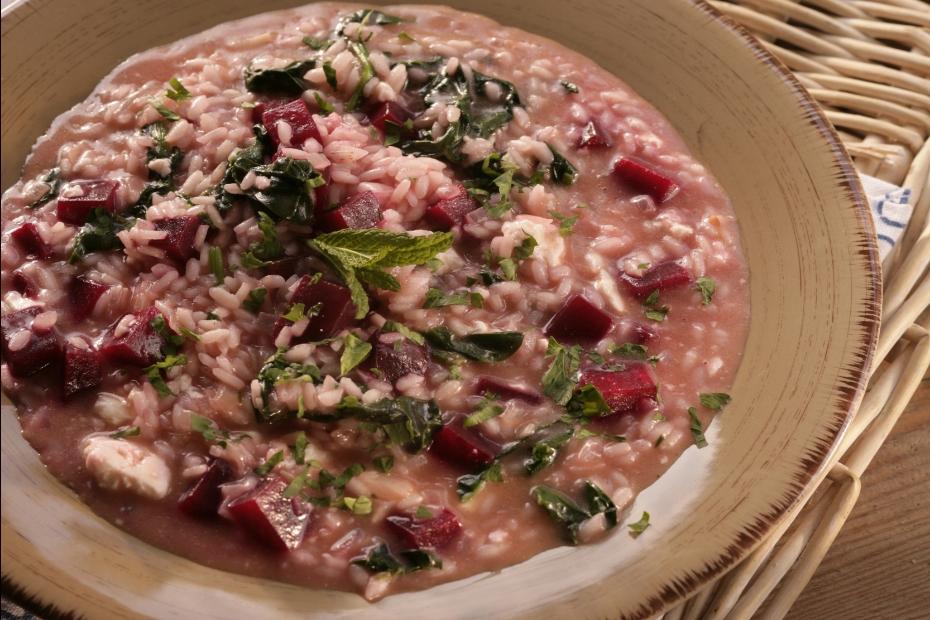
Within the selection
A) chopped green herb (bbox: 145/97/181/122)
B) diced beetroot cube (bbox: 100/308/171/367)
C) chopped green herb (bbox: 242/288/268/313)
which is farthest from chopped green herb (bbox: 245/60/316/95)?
diced beetroot cube (bbox: 100/308/171/367)

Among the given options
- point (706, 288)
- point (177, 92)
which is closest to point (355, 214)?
point (177, 92)

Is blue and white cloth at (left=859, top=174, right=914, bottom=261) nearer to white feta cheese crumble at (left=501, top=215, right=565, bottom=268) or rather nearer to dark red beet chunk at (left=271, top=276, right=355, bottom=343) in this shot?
white feta cheese crumble at (left=501, top=215, right=565, bottom=268)

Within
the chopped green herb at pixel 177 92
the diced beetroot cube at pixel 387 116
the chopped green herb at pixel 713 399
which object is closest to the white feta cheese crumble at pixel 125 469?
the chopped green herb at pixel 177 92

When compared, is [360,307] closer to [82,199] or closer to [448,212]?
[448,212]

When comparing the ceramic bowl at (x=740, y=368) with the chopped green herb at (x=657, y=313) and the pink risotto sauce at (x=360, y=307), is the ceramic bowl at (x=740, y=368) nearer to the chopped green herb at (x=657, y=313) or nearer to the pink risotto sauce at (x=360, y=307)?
the pink risotto sauce at (x=360, y=307)

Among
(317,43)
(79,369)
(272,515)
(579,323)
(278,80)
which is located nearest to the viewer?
(272,515)

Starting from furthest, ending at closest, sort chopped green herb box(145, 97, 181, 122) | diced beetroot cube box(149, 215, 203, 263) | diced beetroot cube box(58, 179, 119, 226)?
chopped green herb box(145, 97, 181, 122) → diced beetroot cube box(58, 179, 119, 226) → diced beetroot cube box(149, 215, 203, 263)

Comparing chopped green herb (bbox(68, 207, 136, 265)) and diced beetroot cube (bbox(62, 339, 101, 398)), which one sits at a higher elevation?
chopped green herb (bbox(68, 207, 136, 265))

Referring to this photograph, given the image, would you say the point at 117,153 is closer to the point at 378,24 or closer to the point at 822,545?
the point at 378,24
